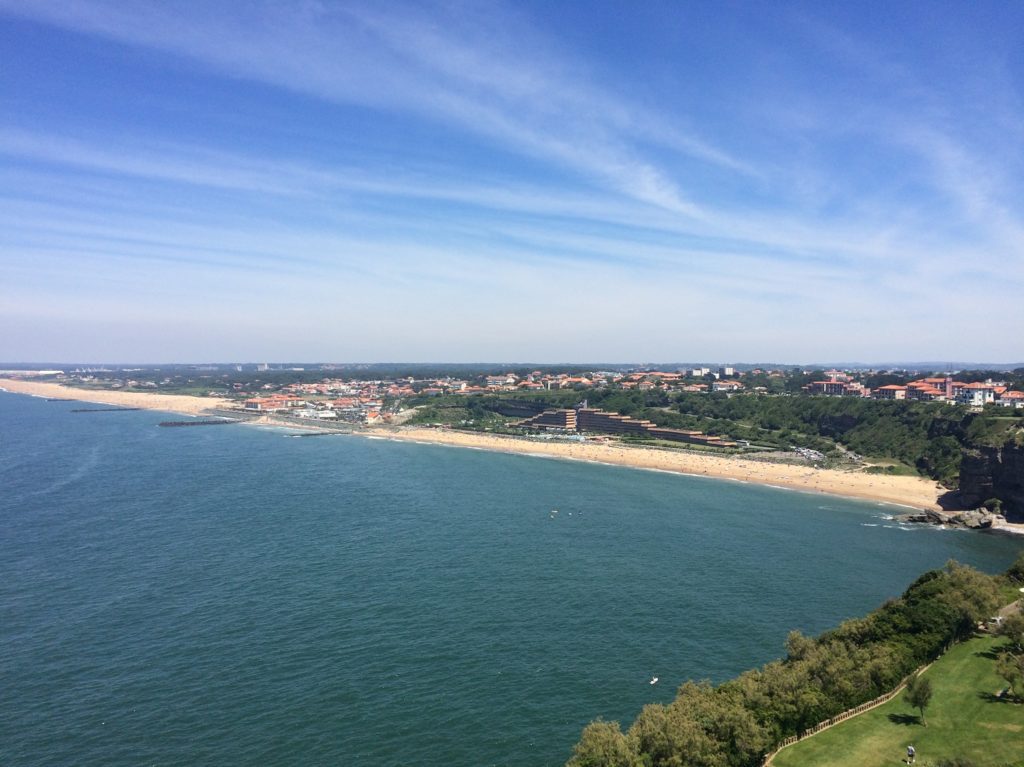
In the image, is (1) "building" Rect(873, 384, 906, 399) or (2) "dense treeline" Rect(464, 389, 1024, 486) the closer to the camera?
(2) "dense treeline" Rect(464, 389, 1024, 486)

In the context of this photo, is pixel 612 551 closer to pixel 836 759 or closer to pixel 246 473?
pixel 836 759

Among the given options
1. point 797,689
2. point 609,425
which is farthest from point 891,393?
point 797,689

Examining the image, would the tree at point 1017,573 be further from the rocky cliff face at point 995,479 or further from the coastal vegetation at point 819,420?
the coastal vegetation at point 819,420

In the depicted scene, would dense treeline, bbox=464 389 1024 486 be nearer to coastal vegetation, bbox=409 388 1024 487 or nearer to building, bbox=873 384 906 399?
coastal vegetation, bbox=409 388 1024 487

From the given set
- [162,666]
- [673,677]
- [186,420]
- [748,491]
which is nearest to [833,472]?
[748,491]

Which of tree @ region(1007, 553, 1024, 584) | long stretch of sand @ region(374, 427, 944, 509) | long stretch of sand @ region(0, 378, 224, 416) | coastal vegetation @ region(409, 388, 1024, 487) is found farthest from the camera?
long stretch of sand @ region(0, 378, 224, 416)

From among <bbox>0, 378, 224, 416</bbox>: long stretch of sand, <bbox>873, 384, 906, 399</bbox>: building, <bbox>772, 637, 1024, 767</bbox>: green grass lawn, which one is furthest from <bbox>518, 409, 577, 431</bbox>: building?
<bbox>772, 637, 1024, 767</bbox>: green grass lawn

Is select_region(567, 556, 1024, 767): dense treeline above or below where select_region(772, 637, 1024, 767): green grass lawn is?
above
